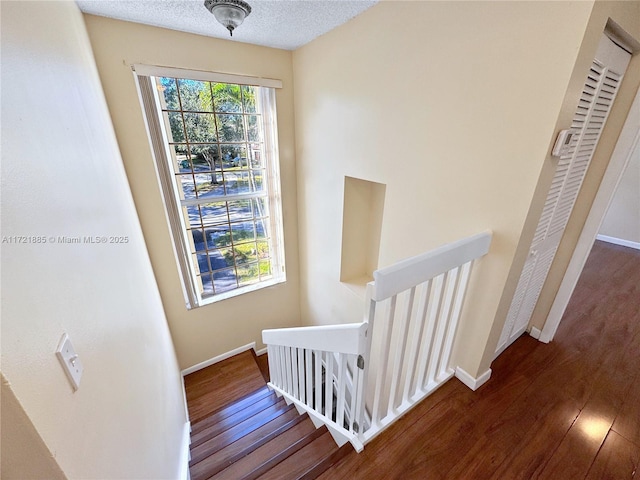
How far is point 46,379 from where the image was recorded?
1.85 ft

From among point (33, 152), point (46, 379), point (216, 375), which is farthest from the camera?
point (216, 375)

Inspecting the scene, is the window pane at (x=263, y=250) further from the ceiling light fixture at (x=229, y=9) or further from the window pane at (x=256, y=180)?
the ceiling light fixture at (x=229, y=9)

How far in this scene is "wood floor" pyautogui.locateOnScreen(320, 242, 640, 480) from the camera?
119cm

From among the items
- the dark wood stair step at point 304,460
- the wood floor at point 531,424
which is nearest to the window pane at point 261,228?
the dark wood stair step at point 304,460

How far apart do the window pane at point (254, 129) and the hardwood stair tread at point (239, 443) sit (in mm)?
2575

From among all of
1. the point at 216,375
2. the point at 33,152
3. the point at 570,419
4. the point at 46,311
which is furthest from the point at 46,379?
the point at 216,375

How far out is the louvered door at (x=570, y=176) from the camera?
3.59 ft

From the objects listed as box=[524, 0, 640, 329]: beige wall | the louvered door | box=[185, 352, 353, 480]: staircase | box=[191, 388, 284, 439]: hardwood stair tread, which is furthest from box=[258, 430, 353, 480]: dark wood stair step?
box=[524, 0, 640, 329]: beige wall

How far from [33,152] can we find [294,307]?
3.04 meters

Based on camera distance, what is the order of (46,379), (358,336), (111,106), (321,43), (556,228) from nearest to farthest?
(46,379) < (358,336) < (556,228) < (111,106) < (321,43)

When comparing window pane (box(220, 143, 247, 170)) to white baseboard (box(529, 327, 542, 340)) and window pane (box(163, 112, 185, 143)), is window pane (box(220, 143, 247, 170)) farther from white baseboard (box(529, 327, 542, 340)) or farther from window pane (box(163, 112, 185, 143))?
white baseboard (box(529, 327, 542, 340))

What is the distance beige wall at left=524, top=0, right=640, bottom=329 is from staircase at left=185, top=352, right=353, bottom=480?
151 centimetres

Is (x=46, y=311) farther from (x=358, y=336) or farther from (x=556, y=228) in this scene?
(x=556, y=228)

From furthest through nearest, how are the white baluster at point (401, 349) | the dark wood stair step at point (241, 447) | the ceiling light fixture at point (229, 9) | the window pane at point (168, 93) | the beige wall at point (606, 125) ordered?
the window pane at point (168, 93)
the dark wood stair step at point (241, 447)
the ceiling light fixture at point (229, 9)
the white baluster at point (401, 349)
the beige wall at point (606, 125)
